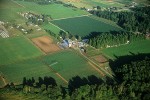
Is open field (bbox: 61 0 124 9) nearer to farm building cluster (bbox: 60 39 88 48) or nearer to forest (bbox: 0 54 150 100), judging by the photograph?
farm building cluster (bbox: 60 39 88 48)

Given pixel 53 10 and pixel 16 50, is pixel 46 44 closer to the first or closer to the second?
pixel 16 50

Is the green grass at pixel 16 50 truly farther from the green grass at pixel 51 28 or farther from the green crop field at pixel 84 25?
the green crop field at pixel 84 25

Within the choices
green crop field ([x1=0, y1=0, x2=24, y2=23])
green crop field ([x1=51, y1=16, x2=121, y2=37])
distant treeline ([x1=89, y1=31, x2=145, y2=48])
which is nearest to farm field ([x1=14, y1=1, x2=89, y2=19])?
green crop field ([x1=0, y1=0, x2=24, y2=23])

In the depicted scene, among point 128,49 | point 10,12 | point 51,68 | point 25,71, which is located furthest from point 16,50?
point 10,12

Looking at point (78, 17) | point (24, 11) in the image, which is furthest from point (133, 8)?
point (24, 11)

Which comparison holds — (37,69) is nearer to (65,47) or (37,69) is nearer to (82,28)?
(65,47)
